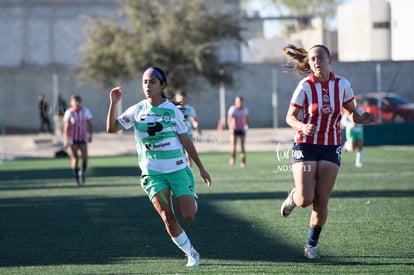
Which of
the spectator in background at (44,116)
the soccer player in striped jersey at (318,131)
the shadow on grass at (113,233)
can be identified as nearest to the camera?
the soccer player in striped jersey at (318,131)

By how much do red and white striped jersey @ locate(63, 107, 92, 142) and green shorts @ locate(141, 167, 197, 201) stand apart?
1111 centimetres

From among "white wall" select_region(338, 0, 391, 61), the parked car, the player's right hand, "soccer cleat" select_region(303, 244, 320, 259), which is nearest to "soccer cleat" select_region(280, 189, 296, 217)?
"soccer cleat" select_region(303, 244, 320, 259)

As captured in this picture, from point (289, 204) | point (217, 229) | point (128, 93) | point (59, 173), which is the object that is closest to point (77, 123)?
point (59, 173)

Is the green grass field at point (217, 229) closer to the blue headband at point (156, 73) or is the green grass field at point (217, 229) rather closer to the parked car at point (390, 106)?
the blue headband at point (156, 73)

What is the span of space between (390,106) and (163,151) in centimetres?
2265

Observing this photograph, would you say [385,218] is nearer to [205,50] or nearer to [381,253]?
[381,253]

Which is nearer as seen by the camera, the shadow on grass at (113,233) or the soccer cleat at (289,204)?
the soccer cleat at (289,204)

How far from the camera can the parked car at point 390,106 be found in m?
29.5

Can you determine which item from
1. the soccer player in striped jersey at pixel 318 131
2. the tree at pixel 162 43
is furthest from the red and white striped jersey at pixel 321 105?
the tree at pixel 162 43

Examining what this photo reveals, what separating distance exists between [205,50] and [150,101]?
97.6ft

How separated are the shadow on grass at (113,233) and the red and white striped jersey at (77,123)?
115 inches

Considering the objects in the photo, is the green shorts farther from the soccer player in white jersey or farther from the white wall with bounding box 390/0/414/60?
the white wall with bounding box 390/0/414/60

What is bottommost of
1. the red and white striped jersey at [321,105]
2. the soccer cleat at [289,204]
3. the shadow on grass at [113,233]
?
the shadow on grass at [113,233]

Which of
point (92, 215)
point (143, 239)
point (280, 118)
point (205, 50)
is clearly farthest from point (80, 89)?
point (143, 239)
